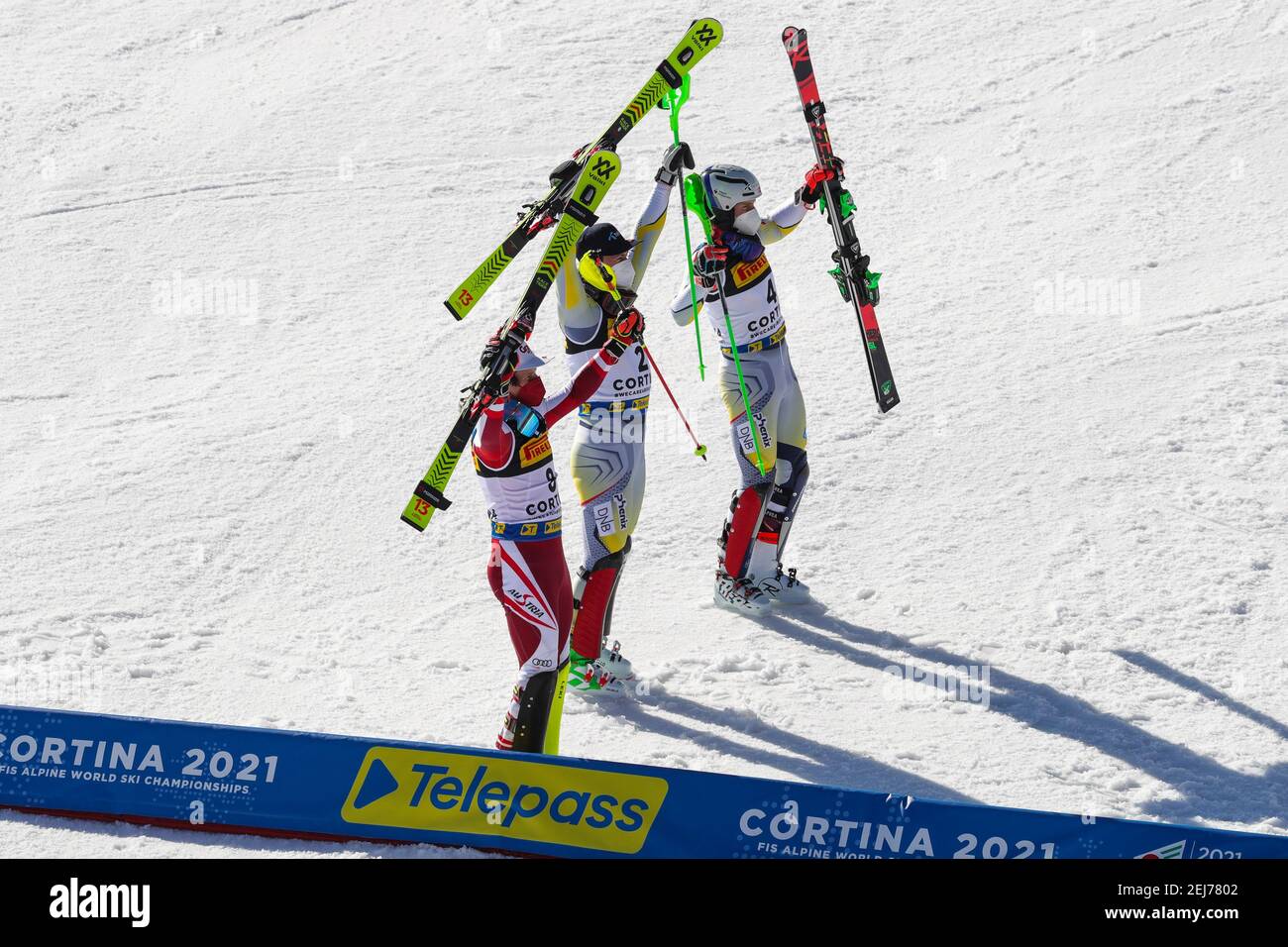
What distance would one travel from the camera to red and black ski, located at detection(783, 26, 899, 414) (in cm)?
1020

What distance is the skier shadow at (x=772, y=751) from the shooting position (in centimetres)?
855

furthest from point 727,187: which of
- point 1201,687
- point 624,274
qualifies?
point 1201,687

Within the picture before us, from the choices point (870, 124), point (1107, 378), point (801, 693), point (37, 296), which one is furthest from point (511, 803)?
point (870, 124)

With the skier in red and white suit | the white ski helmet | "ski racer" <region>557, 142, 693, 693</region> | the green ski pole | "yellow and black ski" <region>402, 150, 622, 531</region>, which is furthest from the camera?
the green ski pole

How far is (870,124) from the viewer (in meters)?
18.6

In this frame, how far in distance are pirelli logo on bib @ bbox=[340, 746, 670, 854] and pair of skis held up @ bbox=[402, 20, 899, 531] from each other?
1.23m

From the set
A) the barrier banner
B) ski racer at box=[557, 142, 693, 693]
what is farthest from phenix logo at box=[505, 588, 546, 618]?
ski racer at box=[557, 142, 693, 693]

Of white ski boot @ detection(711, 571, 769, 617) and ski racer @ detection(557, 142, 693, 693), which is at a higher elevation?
ski racer @ detection(557, 142, 693, 693)

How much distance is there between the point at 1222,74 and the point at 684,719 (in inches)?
501

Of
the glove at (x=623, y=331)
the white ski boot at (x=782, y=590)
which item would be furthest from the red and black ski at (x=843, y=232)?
the glove at (x=623, y=331)

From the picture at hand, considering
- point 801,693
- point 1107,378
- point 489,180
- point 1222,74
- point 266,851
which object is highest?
point 1222,74

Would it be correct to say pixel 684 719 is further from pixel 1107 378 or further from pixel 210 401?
pixel 210 401

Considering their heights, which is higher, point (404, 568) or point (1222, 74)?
point (1222, 74)
